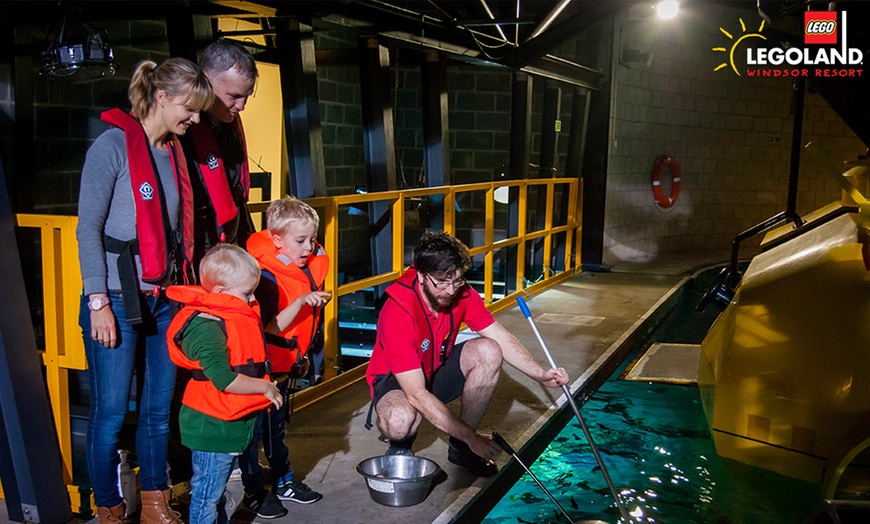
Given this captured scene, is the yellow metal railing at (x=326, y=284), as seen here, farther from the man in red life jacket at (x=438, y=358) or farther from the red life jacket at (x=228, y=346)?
the man in red life jacket at (x=438, y=358)

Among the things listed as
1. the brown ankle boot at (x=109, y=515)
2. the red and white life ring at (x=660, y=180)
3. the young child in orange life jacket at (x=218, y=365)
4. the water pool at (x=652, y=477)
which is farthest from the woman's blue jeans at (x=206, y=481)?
the red and white life ring at (x=660, y=180)

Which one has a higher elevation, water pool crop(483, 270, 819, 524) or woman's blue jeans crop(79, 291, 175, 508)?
woman's blue jeans crop(79, 291, 175, 508)

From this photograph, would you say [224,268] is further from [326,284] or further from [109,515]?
[326,284]

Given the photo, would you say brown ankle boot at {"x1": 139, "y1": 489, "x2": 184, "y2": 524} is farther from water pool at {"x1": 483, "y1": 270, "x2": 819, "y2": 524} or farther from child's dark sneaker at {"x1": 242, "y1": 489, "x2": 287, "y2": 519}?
water pool at {"x1": 483, "y1": 270, "x2": 819, "y2": 524}

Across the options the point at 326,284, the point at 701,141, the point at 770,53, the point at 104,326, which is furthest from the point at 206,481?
the point at 770,53

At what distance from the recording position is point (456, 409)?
179 inches

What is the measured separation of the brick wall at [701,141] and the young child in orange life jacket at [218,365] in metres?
8.49

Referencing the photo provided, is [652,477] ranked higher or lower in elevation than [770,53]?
lower

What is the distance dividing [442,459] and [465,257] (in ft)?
3.50

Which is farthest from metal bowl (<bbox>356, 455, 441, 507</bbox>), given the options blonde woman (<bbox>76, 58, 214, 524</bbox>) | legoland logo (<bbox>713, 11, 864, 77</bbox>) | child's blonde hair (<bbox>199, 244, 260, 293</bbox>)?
legoland logo (<bbox>713, 11, 864, 77</bbox>)

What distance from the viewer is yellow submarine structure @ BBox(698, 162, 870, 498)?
333 cm

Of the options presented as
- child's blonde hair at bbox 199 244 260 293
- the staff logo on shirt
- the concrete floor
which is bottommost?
the concrete floor

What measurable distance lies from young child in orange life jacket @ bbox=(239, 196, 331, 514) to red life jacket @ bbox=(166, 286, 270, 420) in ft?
A: 1.40

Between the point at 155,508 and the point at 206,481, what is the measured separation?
0.99ft
